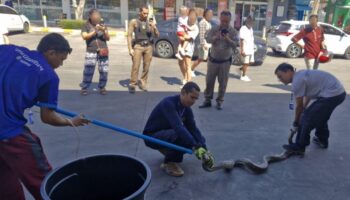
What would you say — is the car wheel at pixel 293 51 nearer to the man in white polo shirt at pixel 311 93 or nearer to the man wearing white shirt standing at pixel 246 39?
the man wearing white shirt standing at pixel 246 39

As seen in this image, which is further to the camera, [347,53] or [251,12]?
[251,12]

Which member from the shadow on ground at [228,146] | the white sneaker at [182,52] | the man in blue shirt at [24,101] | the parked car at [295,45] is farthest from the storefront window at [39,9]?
the man in blue shirt at [24,101]

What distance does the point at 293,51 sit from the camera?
12.4 m

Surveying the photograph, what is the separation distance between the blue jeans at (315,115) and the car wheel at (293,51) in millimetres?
8800

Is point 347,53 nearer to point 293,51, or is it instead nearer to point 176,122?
point 293,51

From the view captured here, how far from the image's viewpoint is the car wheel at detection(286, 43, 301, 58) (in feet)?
40.4

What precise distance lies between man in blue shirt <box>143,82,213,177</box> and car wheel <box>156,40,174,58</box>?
7754mm

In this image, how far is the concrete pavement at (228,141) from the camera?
11.4ft

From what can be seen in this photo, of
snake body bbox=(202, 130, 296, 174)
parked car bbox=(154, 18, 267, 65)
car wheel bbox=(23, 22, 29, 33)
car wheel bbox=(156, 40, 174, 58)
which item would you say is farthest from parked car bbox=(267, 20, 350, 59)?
car wheel bbox=(23, 22, 29, 33)

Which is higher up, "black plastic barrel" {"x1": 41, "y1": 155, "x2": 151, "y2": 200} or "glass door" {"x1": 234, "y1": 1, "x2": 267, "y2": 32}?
"glass door" {"x1": 234, "y1": 1, "x2": 267, "y2": 32}

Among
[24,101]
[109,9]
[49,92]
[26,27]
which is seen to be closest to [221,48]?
[49,92]

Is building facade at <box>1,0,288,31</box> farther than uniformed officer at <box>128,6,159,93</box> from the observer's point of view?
Yes

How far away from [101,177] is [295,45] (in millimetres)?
11576

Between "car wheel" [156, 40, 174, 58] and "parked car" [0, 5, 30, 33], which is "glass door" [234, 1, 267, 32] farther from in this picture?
"parked car" [0, 5, 30, 33]
